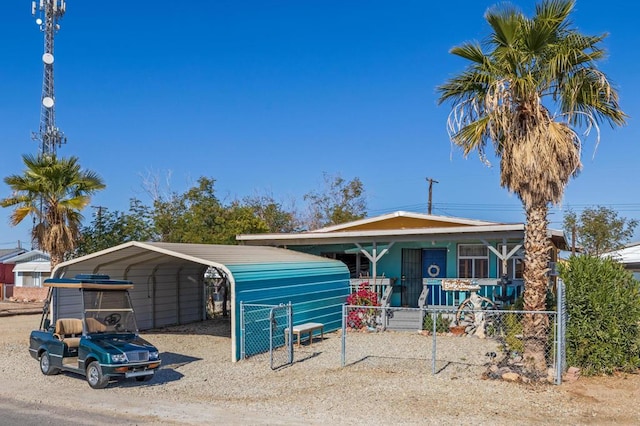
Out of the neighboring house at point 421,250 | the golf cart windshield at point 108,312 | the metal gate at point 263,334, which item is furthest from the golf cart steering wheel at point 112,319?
the neighboring house at point 421,250

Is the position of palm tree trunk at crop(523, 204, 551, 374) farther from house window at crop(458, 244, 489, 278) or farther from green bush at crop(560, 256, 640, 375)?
house window at crop(458, 244, 489, 278)

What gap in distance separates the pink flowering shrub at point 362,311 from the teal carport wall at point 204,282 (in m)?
0.43

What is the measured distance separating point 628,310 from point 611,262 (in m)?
1.02

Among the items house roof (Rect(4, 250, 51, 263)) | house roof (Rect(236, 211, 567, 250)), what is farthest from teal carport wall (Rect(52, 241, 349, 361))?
house roof (Rect(4, 250, 51, 263))

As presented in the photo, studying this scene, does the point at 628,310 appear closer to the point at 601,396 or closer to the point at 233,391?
the point at 601,396

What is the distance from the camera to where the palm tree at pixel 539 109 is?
1182 cm

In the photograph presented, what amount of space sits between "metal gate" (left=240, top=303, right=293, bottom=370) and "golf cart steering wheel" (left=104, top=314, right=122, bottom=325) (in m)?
2.79

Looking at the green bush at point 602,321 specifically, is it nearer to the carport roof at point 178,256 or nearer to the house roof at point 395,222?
the carport roof at point 178,256

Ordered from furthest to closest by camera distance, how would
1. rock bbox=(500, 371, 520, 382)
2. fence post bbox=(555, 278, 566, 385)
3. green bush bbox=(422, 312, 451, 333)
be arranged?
1. green bush bbox=(422, 312, 451, 333)
2. rock bbox=(500, 371, 520, 382)
3. fence post bbox=(555, 278, 566, 385)

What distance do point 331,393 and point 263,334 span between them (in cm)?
442

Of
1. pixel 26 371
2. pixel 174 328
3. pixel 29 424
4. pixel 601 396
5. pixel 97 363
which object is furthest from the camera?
pixel 174 328

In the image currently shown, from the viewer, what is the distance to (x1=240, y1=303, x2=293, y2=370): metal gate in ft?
43.9

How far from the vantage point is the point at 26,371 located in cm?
1286

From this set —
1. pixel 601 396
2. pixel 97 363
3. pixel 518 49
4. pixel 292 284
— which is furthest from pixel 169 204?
pixel 601 396
